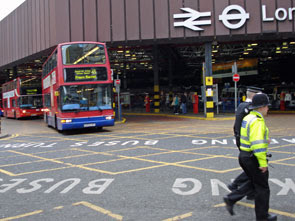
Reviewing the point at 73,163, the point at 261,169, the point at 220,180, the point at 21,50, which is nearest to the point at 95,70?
the point at 73,163

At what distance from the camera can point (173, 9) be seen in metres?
22.2

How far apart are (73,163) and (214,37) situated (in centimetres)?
1624

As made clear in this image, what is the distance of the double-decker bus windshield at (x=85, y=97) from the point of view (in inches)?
601

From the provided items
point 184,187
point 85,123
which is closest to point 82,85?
point 85,123

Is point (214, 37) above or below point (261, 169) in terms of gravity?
above

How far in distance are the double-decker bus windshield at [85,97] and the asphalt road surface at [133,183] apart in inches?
188

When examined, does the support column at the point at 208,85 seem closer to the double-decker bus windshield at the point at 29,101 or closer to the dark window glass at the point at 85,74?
the dark window glass at the point at 85,74

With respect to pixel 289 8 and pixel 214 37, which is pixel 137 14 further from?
pixel 289 8

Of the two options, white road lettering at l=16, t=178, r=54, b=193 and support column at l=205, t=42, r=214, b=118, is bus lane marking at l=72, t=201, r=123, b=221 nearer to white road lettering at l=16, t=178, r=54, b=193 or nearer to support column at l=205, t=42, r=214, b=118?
white road lettering at l=16, t=178, r=54, b=193

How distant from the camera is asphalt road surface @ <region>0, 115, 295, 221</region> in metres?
4.71

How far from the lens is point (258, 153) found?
156 inches

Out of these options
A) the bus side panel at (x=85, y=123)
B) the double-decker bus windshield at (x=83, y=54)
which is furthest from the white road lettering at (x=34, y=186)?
the double-decker bus windshield at (x=83, y=54)

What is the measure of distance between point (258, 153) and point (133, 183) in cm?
289

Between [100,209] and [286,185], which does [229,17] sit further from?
[100,209]
